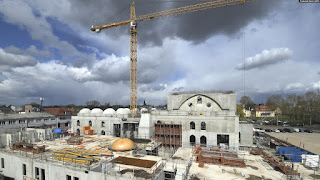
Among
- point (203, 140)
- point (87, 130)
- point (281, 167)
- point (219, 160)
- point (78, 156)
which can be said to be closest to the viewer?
point (281, 167)

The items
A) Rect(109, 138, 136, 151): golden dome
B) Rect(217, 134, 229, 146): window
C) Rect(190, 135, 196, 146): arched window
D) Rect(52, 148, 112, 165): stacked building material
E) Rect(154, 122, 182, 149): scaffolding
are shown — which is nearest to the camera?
Rect(52, 148, 112, 165): stacked building material

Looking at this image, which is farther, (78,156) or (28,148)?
(28,148)

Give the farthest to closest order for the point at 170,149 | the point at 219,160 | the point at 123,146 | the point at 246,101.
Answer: the point at 246,101 → the point at 170,149 → the point at 123,146 → the point at 219,160

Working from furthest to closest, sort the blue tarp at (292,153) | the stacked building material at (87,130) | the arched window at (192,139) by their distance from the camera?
the stacked building material at (87,130), the arched window at (192,139), the blue tarp at (292,153)

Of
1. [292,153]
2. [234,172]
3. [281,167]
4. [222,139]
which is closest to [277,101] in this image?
[292,153]

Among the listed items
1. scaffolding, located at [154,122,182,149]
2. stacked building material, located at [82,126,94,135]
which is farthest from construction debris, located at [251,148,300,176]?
stacked building material, located at [82,126,94,135]

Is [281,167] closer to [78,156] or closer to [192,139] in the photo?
[192,139]

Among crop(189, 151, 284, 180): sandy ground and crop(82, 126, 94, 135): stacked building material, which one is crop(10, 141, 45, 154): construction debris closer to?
crop(82, 126, 94, 135): stacked building material

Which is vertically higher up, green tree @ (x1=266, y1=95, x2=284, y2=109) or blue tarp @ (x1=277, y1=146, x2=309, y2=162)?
green tree @ (x1=266, y1=95, x2=284, y2=109)

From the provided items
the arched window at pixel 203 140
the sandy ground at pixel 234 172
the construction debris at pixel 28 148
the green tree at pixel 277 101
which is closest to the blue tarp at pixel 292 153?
A: the sandy ground at pixel 234 172

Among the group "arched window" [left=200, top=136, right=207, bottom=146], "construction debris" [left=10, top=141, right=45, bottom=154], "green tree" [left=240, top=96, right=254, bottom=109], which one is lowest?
"arched window" [left=200, top=136, right=207, bottom=146]

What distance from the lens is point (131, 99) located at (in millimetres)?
64688

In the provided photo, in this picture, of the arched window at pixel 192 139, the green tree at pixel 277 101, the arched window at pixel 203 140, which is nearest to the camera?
the arched window at pixel 203 140

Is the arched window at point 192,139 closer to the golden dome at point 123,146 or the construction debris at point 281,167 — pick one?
the construction debris at point 281,167
